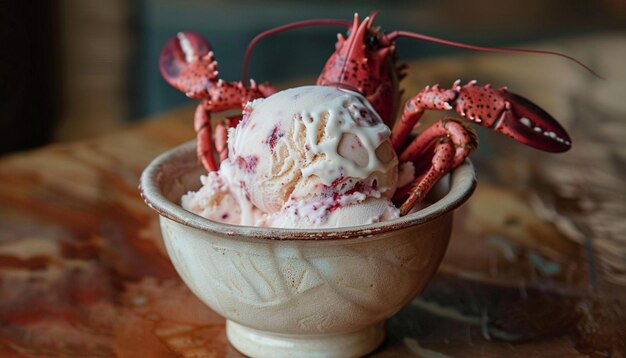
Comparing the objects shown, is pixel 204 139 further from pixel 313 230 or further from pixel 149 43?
pixel 149 43

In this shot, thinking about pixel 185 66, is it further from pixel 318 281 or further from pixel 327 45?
pixel 327 45

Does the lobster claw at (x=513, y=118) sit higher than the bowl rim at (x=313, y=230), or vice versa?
the lobster claw at (x=513, y=118)

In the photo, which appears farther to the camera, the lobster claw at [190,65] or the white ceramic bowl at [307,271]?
the lobster claw at [190,65]

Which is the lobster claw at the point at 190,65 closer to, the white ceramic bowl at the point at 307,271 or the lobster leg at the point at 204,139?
the lobster leg at the point at 204,139

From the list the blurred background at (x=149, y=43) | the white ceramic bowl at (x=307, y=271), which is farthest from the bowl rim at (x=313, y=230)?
the blurred background at (x=149, y=43)

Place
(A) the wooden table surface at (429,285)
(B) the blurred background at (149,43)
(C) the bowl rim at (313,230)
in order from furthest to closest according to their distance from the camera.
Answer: (B) the blurred background at (149,43)
(A) the wooden table surface at (429,285)
(C) the bowl rim at (313,230)

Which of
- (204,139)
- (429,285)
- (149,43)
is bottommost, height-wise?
(149,43)

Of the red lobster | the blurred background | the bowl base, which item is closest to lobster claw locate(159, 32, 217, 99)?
the red lobster

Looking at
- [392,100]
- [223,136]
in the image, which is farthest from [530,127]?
[223,136]
